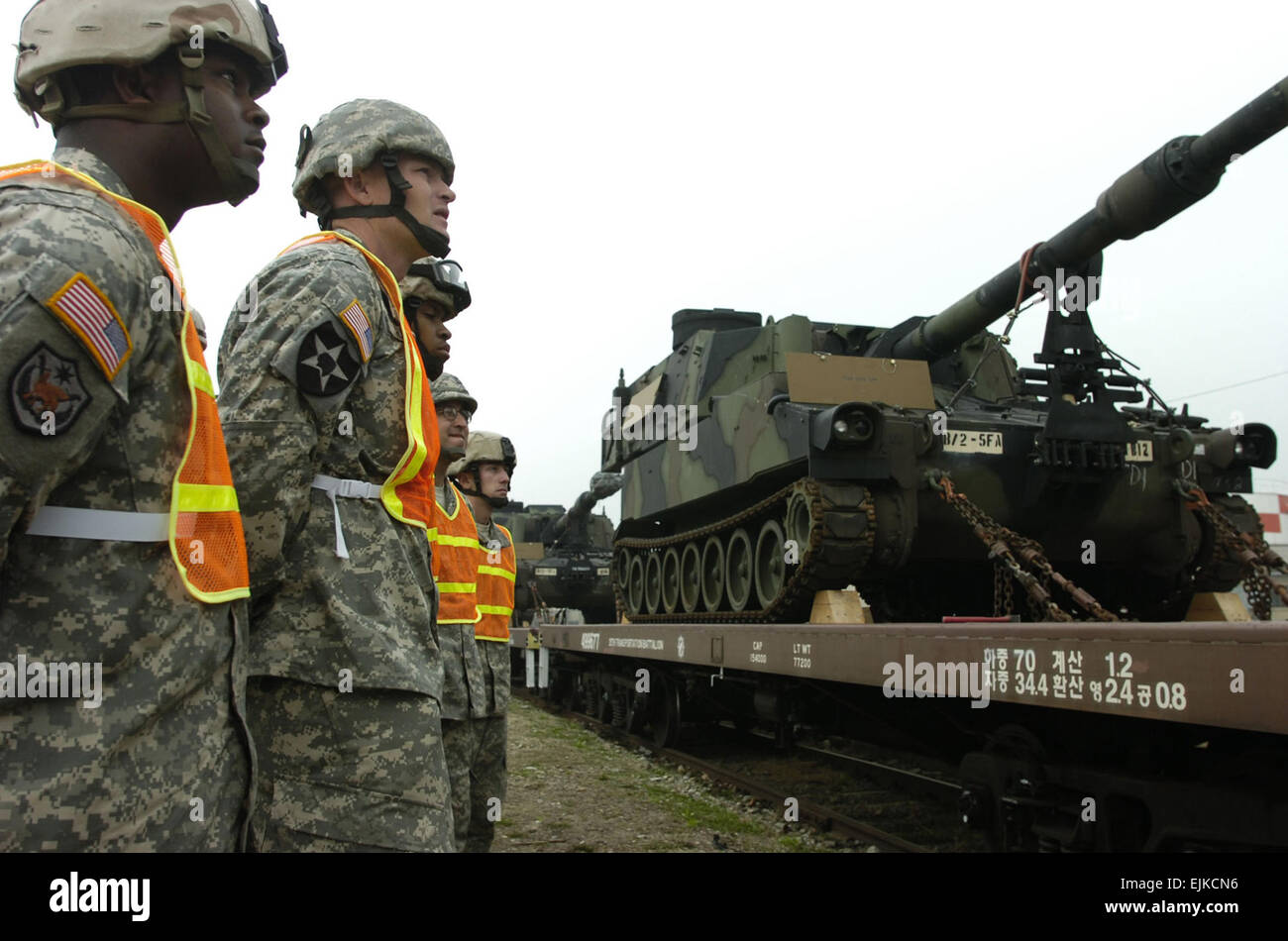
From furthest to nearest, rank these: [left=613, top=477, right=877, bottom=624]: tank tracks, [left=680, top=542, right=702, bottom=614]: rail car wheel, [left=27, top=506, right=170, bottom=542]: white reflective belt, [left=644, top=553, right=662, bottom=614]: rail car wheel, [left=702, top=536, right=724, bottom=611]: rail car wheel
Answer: [left=644, top=553, right=662, bottom=614]: rail car wheel
[left=680, top=542, right=702, bottom=614]: rail car wheel
[left=702, top=536, right=724, bottom=611]: rail car wheel
[left=613, top=477, right=877, bottom=624]: tank tracks
[left=27, top=506, right=170, bottom=542]: white reflective belt

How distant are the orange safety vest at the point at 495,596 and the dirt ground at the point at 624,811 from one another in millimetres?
1727

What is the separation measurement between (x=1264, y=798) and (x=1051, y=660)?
0.84 metres

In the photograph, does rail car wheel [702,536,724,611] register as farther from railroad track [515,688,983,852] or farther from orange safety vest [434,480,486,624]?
orange safety vest [434,480,486,624]

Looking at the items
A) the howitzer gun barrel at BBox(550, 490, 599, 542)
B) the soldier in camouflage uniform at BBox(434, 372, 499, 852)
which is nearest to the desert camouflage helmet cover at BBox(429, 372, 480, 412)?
the soldier in camouflage uniform at BBox(434, 372, 499, 852)

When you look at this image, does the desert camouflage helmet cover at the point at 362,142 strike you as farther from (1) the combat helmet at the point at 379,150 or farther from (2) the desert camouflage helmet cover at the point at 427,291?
(2) the desert camouflage helmet cover at the point at 427,291

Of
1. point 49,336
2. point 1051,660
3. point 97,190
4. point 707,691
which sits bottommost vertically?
point 707,691

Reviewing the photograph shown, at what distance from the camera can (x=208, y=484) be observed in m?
1.78

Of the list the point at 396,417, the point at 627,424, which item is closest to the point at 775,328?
the point at 627,424

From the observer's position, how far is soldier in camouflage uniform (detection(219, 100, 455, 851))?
85.7 inches

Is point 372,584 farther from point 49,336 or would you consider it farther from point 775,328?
point 775,328

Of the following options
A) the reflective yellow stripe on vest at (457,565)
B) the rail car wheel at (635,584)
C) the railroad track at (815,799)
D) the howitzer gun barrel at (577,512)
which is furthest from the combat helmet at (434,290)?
the howitzer gun barrel at (577,512)

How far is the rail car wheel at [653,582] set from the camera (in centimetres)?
1255

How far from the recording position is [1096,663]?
379 cm

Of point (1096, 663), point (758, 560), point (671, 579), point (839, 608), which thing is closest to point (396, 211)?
point (1096, 663)
